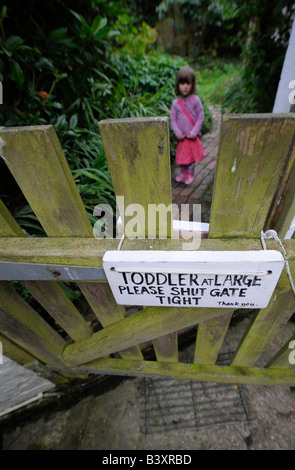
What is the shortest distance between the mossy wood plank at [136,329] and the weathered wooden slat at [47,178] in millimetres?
512

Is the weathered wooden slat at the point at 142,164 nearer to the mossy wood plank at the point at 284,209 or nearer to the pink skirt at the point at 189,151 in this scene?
the mossy wood plank at the point at 284,209

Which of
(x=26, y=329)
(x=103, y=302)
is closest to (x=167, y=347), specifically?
(x=103, y=302)

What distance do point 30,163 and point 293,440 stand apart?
85.4 inches

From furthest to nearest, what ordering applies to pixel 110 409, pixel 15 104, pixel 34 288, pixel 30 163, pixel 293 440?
pixel 15 104
pixel 110 409
pixel 293 440
pixel 34 288
pixel 30 163

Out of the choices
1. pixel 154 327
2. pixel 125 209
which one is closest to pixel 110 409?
pixel 154 327

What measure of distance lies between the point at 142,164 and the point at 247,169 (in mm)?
285

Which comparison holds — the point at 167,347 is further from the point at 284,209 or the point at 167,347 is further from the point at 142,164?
the point at 142,164

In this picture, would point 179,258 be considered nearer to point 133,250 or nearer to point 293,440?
point 133,250

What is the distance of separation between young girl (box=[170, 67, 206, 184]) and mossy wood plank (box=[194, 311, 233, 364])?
249 cm

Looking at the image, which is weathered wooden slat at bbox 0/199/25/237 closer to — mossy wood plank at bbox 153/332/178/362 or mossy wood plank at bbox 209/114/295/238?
mossy wood plank at bbox 209/114/295/238

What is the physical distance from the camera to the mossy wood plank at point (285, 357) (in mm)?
1258

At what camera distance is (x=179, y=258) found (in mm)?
732

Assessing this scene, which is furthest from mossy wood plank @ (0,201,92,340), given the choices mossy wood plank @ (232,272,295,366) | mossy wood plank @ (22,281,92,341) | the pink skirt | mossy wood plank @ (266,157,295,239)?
the pink skirt

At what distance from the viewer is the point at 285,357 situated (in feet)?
4.51
